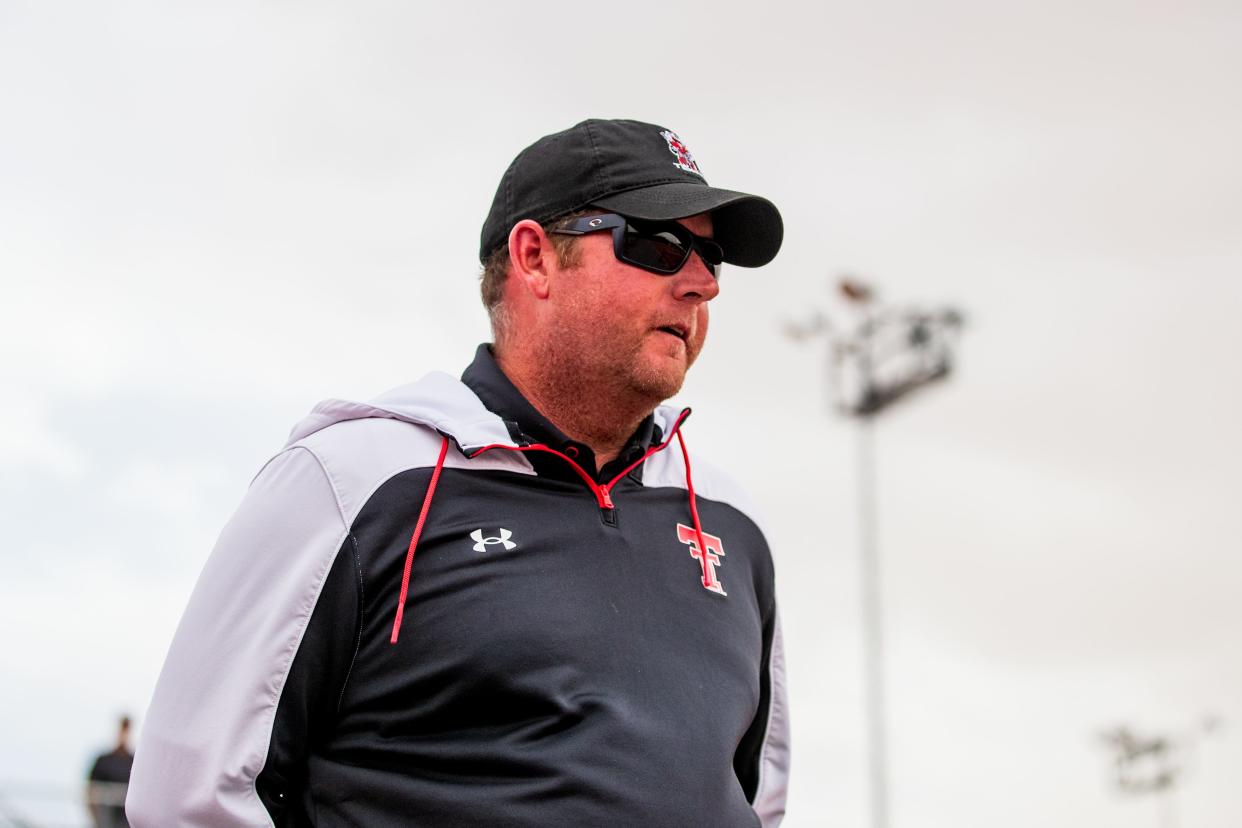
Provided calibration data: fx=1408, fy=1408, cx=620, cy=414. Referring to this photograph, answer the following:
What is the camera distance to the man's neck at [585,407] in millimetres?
2891

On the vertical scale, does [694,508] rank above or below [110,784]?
above

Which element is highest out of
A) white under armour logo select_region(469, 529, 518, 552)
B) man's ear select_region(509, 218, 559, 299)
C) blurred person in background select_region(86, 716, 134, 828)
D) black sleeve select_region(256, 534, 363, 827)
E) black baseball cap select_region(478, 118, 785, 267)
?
black baseball cap select_region(478, 118, 785, 267)

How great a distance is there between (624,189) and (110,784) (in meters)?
9.00

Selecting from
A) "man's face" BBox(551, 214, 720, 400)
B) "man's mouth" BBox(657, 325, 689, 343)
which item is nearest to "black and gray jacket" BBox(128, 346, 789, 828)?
"man's face" BBox(551, 214, 720, 400)

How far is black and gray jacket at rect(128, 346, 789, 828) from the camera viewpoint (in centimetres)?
245

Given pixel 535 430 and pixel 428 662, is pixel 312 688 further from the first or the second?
pixel 535 430

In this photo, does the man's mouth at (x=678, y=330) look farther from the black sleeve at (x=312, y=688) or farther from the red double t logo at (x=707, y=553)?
the black sleeve at (x=312, y=688)

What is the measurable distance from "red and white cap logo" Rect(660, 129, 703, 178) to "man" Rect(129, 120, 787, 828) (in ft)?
0.33

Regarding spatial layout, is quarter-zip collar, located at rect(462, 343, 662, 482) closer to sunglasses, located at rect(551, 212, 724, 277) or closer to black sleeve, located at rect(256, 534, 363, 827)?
sunglasses, located at rect(551, 212, 724, 277)

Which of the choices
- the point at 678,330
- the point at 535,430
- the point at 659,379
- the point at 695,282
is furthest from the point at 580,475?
A: the point at 695,282

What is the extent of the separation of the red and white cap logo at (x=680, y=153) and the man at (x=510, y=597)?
0.33 feet

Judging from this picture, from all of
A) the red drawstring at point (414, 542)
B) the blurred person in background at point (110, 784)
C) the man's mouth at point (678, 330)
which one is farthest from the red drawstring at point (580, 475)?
the blurred person in background at point (110, 784)

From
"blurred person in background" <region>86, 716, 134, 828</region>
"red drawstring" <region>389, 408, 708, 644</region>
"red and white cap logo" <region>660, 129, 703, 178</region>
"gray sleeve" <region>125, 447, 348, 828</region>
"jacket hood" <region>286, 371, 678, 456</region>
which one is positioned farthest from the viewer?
"blurred person in background" <region>86, 716, 134, 828</region>

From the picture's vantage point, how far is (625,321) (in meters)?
2.84
